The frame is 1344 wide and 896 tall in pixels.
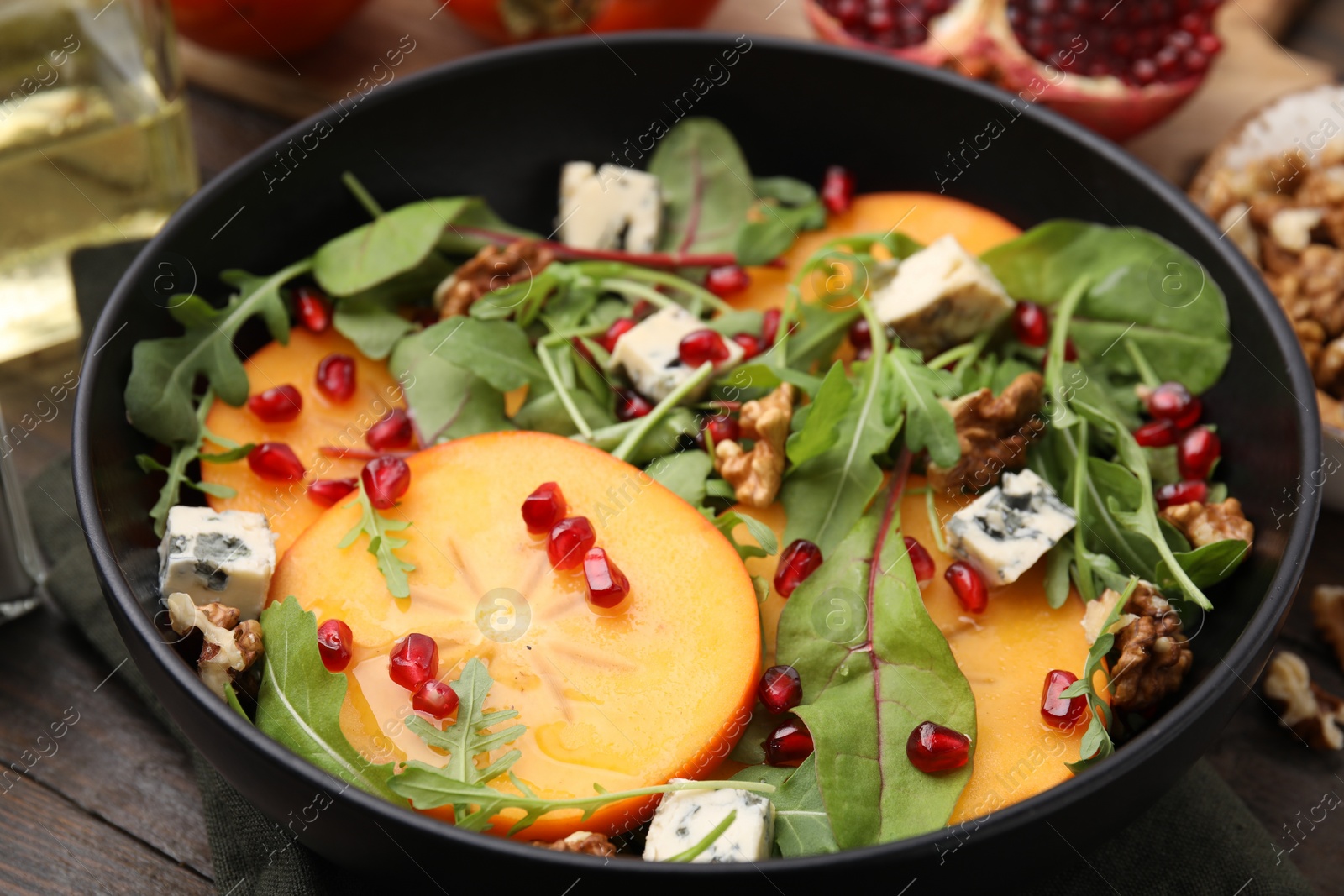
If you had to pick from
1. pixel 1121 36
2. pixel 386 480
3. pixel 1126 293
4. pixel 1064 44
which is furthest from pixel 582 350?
pixel 1121 36

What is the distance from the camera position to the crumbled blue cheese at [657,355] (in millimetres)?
2289

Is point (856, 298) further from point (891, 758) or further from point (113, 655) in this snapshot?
point (113, 655)

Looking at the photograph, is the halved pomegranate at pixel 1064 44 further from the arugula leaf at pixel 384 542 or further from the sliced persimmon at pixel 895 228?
the arugula leaf at pixel 384 542

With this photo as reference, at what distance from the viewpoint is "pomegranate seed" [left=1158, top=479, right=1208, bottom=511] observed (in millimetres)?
2232

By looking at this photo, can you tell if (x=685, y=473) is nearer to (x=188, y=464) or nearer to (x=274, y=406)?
(x=274, y=406)

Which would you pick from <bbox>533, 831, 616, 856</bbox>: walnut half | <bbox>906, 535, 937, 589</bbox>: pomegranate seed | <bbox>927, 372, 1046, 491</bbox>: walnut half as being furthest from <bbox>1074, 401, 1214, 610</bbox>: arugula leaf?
<bbox>533, 831, 616, 856</bbox>: walnut half

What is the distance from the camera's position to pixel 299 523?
2191 mm

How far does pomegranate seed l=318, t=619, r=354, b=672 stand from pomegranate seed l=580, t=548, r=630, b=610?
0.40 meters

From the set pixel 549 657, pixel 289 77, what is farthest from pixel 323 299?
pixel 289 77

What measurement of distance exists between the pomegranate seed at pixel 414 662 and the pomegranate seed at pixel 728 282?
1069mm

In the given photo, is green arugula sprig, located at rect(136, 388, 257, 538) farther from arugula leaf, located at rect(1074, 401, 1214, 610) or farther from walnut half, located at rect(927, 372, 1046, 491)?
arugula leaf, located at rect(1074, 401, 1214, 610)

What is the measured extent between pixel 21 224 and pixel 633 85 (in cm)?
162

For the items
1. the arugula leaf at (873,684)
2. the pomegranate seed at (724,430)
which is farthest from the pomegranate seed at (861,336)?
the arugula leaf at (873,684)

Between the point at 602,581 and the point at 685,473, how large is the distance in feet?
1.16
